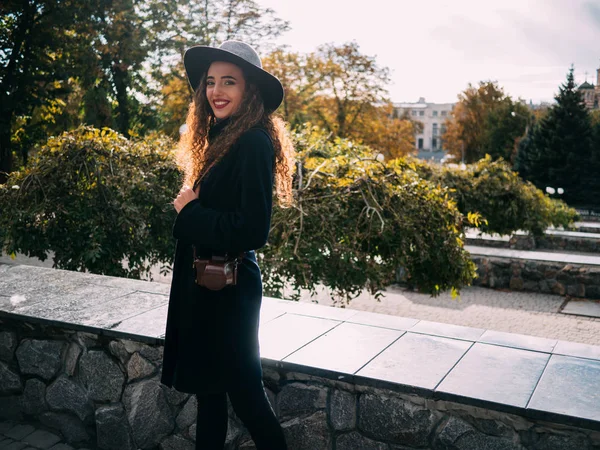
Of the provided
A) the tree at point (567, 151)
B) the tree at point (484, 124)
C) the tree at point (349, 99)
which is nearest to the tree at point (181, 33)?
the tree at point (349, 99)

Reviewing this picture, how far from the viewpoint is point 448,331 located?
3230 millimetres

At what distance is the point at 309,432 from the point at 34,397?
180 centimetres

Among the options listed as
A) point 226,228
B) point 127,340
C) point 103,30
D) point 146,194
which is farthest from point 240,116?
point 103,30

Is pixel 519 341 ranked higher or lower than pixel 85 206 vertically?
lower

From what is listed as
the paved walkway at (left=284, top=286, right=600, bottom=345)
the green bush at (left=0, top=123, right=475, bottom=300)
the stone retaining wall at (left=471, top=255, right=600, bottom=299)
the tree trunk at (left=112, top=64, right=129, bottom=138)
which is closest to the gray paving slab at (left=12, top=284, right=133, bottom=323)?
the green bush at (left=0, top=123, right=475, bottom=300)

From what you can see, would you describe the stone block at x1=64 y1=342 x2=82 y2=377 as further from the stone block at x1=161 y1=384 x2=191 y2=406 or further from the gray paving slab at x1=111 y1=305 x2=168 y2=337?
the stone block at x1=161 y1=384 x2=191 y2=406

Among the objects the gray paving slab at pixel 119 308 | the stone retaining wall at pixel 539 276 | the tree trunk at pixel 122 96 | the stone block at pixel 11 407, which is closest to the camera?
the gray paving slab at pixel 119 308

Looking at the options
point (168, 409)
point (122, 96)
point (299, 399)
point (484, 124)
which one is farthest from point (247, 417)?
point (484, 124)

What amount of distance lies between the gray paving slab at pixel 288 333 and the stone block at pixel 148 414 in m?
0.63

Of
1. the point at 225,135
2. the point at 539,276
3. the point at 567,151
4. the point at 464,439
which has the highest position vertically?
the point at 567,151

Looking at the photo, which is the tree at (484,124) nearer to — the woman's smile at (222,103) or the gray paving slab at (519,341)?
the gray paving slab at (519,341)

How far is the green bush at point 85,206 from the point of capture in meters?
5.85

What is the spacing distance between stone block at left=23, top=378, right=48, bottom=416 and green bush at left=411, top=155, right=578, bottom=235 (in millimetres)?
10466

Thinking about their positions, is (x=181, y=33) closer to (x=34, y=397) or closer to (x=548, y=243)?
(x=548, y=243)
